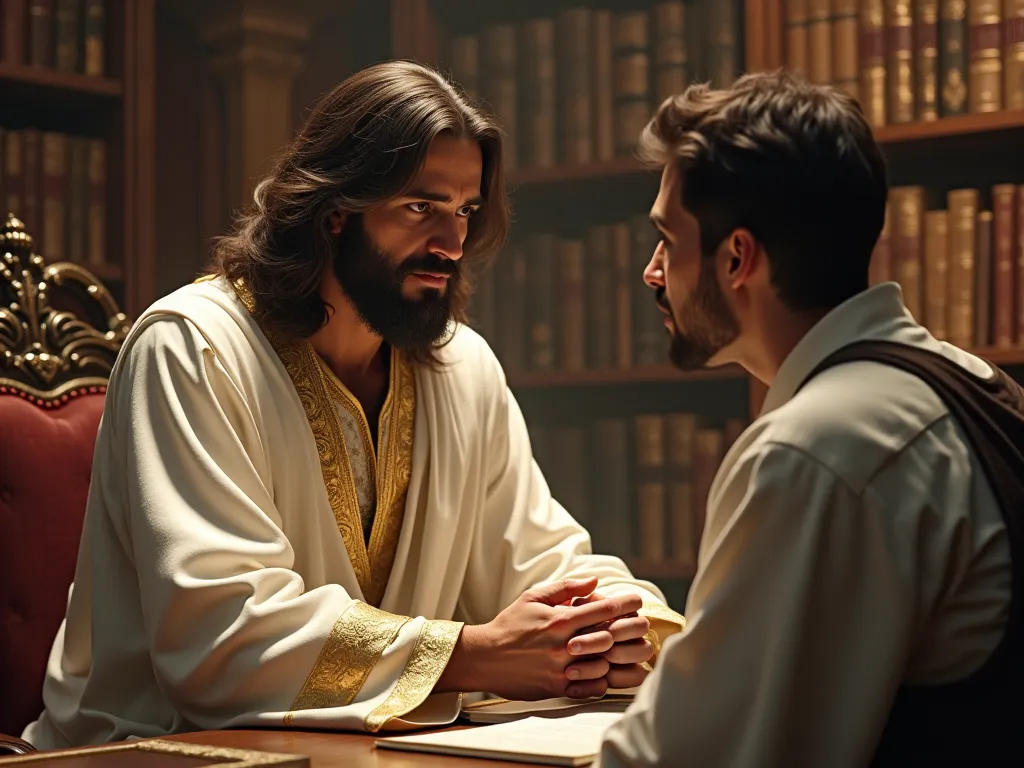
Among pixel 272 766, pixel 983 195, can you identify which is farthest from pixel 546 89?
pixel 272 766

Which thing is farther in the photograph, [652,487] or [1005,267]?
[652,487]

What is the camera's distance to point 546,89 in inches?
148


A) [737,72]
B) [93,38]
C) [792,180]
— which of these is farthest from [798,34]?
[792,180]

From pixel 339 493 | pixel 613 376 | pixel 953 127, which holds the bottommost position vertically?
pixel 339 493

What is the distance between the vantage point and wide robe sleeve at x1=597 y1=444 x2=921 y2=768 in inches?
51.1

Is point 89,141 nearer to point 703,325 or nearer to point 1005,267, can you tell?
point 1005,267

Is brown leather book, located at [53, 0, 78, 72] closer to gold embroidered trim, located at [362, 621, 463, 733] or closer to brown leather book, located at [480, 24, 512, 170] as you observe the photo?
brown leather book, located at [480, 24, 512, 170]

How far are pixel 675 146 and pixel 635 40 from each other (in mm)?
2136

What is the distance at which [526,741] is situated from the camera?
172 cm

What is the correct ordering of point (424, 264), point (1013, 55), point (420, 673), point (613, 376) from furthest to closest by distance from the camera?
point (613, 376) → point (1013, 55) → point (424, 264) → point (420, 673)

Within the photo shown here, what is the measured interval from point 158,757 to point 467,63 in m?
2.60

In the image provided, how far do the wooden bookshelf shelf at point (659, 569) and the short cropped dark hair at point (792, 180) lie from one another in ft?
6.77

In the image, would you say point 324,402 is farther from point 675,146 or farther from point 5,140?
point 5,140

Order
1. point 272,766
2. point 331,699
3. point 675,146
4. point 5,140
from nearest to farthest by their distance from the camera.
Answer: point 272,766, point 675,146, point 331,699, point 5,140
